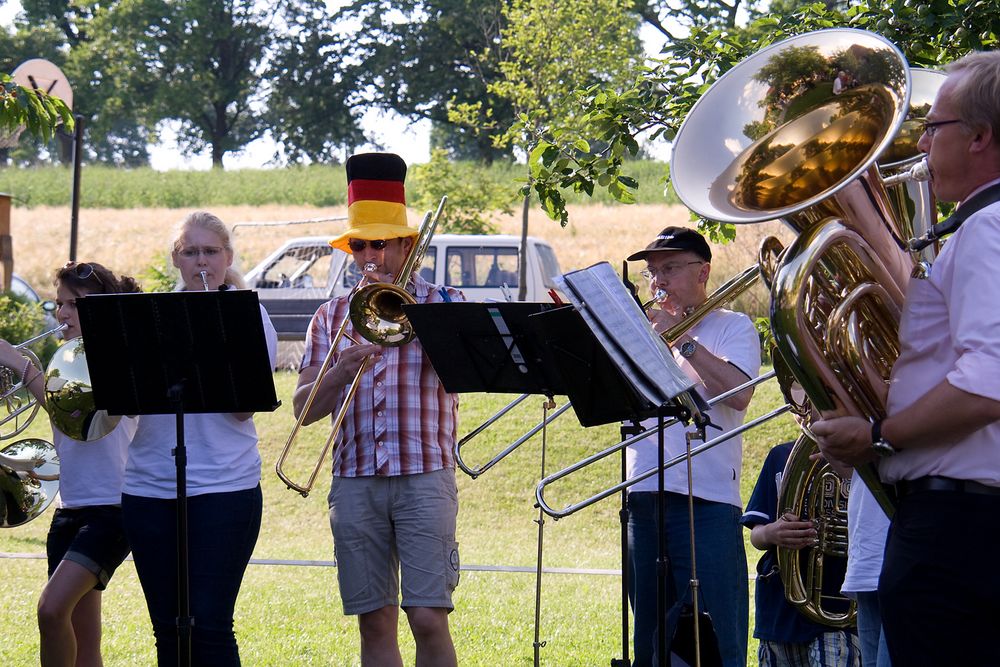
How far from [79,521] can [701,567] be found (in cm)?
237

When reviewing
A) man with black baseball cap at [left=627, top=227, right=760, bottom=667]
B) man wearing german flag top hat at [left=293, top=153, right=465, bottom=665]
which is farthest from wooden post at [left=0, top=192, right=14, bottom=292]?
man with black baseball cap at [left=627, top=227, right=760, bottom=667]

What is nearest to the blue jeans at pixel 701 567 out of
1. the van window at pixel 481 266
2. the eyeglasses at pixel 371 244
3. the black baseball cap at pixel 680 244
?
the black baseball cap at pixel 680 244

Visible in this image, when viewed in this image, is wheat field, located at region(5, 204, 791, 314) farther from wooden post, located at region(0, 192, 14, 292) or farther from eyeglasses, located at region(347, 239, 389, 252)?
eyeglasses, located at region(347, 239, 389, 252)

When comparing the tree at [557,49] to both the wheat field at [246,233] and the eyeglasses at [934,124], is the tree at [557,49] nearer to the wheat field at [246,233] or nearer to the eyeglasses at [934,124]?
the wheat field at [246,233]

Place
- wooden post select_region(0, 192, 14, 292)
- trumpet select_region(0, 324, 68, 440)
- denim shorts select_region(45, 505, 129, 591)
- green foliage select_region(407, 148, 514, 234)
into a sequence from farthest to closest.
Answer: green foliage select_region(407, 148, 514, 234)
wooden post select_region(0, 192, 14, 292)
trumpet select_region(0, 324, 68, 440)
denim shorts select_region(45, 505, 129, 591)

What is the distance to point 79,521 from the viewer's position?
4.40m

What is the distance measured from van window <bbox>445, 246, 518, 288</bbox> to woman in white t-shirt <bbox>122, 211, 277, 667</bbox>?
1154 cm

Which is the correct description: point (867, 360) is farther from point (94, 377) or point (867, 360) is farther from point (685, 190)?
point (94, 377)

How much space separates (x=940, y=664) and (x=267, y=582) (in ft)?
19.1

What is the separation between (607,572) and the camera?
25.2ft

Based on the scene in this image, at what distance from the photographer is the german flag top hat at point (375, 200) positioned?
4.35 meters

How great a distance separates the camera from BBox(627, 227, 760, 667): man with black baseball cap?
4055 mm

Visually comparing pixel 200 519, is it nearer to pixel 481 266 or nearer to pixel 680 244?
pixel 680 244

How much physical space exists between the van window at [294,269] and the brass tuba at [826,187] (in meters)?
13.6
